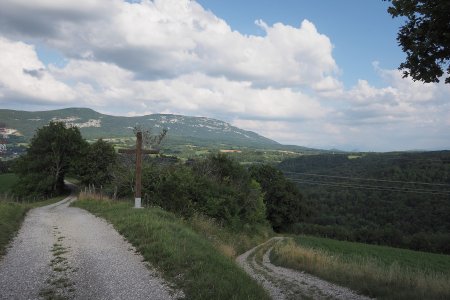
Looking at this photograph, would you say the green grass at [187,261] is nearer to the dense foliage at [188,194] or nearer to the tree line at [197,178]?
the dense foliage at [188,194]

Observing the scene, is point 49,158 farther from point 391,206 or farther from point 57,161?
point 391,206

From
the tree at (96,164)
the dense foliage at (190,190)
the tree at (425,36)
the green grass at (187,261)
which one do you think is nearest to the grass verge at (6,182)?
the tree at (96,164)

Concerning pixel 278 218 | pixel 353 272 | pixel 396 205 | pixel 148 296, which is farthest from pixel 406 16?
pixel 396 205

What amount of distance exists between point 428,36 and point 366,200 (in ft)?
300

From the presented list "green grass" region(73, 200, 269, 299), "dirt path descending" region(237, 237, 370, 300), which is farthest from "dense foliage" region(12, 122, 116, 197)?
"dirt path descending" region(237, 237, 370, 300)

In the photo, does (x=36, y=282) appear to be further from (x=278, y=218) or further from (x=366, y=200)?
(x=366, y=200)

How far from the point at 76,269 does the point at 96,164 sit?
55976 mm

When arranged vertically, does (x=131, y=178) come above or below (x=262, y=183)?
above

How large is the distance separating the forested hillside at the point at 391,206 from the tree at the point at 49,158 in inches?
1633

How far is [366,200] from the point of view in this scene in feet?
301

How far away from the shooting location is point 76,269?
9281 mm

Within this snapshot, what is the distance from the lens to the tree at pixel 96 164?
203 ft

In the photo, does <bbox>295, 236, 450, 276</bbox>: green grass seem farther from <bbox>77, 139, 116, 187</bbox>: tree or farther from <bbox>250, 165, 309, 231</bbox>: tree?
<bbox>77, 139, 116, 187</bbox>: tree

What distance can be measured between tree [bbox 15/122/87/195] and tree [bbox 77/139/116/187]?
2.33 meters
